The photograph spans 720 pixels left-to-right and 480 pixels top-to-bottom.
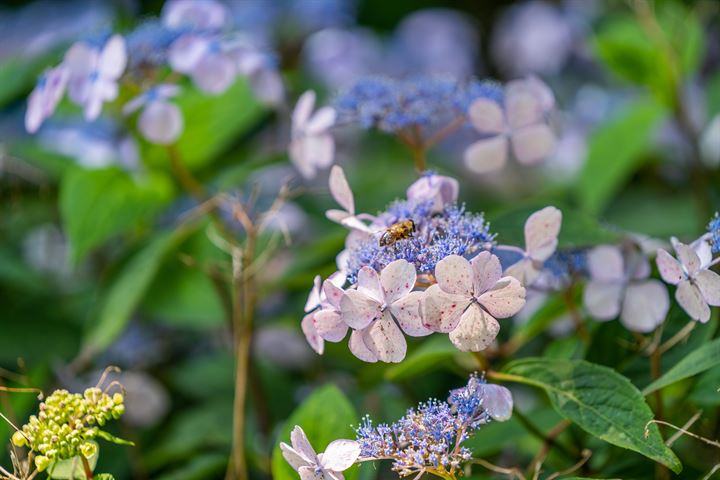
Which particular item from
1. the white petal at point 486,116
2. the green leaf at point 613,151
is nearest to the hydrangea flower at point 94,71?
the white petal at point 486,116

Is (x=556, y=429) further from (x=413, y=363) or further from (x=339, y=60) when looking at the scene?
(x=339, y=60)

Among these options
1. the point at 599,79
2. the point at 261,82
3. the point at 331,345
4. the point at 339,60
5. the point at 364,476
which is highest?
the point at 261,82

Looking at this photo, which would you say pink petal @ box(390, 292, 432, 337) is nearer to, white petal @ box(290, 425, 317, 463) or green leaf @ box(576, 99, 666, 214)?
white petal @ box(290, 425, 317, 463)

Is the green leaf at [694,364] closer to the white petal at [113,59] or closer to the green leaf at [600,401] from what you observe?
the green leaf at [600,401]

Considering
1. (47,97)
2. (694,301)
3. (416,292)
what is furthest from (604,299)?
(47,97)

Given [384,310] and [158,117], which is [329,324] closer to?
[384,310]

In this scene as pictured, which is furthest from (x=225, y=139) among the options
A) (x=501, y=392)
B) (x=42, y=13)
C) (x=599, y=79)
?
(x=599, y=79)
